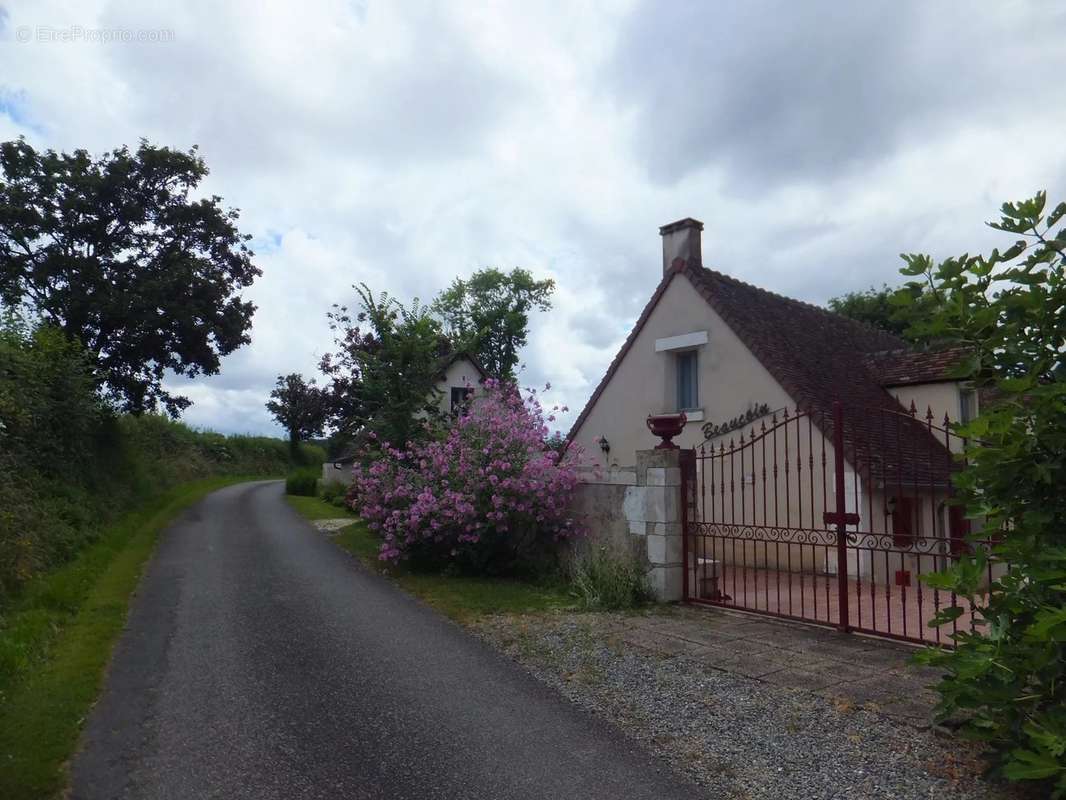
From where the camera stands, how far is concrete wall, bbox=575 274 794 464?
13.6 meters

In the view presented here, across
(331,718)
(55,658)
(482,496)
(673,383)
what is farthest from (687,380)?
(55,658)

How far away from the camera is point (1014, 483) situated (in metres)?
3.66

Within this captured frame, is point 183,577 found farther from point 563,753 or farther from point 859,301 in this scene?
point 859,301

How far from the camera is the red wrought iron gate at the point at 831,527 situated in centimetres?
689

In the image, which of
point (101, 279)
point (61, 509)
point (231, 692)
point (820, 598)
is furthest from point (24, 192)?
point (820, 598)

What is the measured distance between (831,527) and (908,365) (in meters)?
5.75

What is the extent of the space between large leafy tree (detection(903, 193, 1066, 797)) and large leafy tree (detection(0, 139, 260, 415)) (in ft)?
60.3

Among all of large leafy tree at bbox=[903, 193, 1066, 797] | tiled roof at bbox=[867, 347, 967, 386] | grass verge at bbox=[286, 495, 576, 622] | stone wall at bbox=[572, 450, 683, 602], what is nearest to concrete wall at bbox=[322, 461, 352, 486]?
grass verge at bbox=[286, 495, 576, 622]

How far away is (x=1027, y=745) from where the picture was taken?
3.47 m

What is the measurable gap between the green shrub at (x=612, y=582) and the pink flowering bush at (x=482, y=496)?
107cm

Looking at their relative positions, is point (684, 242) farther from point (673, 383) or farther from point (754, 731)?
point (754, 731)

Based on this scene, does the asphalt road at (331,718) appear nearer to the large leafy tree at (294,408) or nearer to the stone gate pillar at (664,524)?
the stone gate pillar at (664,524)

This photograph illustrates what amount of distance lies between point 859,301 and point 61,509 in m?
25.9

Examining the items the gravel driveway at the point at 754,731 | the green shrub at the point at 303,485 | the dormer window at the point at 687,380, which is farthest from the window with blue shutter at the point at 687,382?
the green shrub at the point at 303,485
